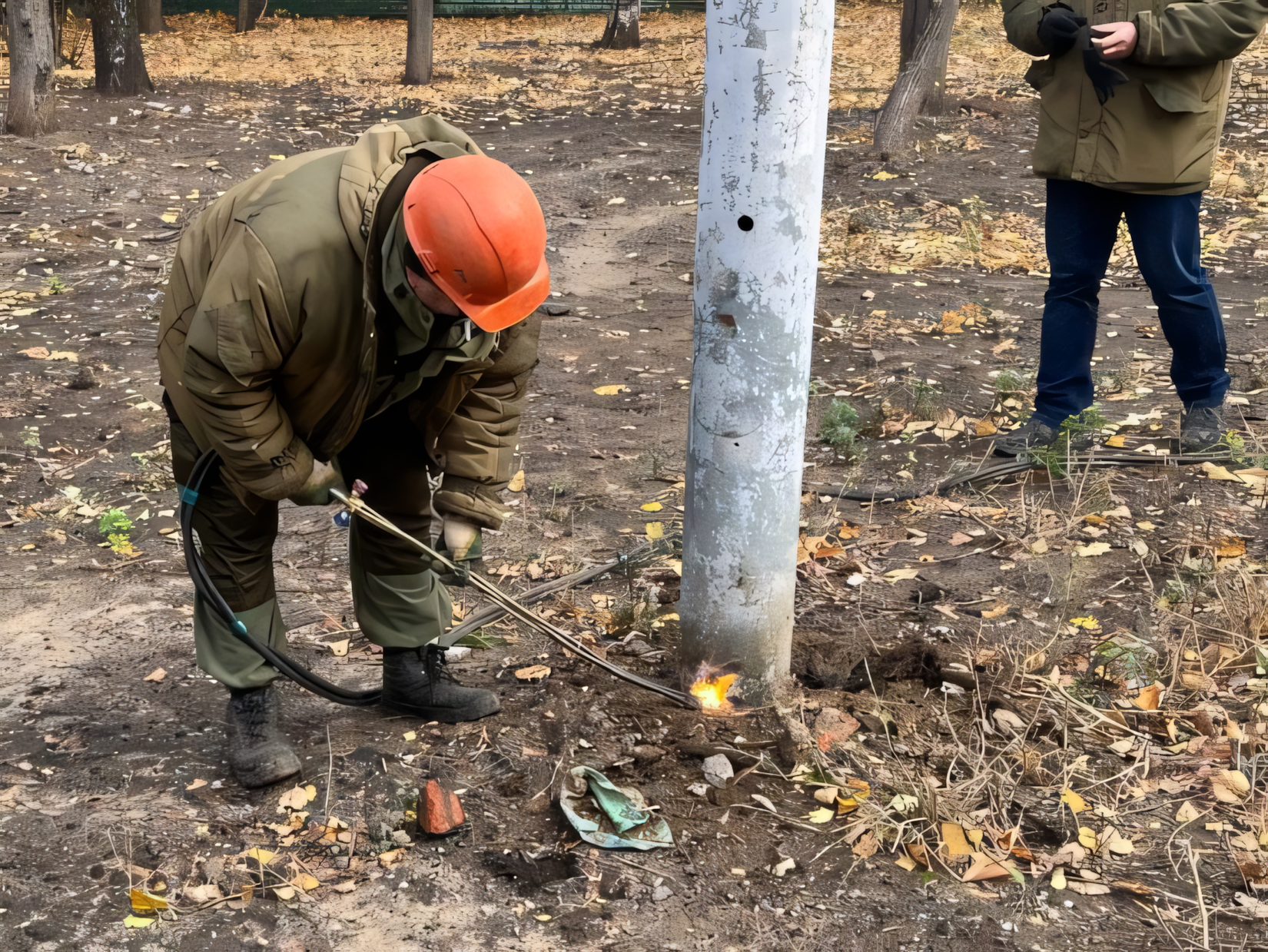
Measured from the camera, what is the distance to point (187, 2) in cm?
1981

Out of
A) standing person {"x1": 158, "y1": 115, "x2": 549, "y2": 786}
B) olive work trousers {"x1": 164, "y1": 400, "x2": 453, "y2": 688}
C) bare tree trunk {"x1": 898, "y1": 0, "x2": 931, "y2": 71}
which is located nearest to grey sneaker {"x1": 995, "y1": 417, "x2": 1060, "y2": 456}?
standing person {"x1": 158, "y1": 115, "x2": 549, "y2": 786}

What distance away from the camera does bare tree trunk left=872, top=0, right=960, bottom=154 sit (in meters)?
10.4

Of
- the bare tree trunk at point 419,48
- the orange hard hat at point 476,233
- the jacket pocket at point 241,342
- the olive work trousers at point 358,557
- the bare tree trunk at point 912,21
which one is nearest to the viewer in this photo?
the orange hard hat at point 476,233

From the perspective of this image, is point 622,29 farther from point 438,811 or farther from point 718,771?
point 438,811

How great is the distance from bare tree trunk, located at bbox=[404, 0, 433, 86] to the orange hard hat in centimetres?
1307

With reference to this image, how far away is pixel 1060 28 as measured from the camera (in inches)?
169

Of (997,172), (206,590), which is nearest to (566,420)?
(206,590)

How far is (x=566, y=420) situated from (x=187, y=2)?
1782 cm

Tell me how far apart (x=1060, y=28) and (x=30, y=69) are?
31.9 ft

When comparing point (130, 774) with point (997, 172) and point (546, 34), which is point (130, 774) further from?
point (546, 34)

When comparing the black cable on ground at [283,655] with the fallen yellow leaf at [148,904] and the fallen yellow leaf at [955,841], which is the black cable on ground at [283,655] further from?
the fallen yellow leaf at [955,841]

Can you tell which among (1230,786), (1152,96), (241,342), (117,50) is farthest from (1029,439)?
(117,50)

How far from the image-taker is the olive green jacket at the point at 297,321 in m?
2.58

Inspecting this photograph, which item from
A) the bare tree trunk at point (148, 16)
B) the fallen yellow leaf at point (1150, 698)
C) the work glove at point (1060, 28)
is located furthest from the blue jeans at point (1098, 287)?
the bare tree trunk at point (148, 16)
